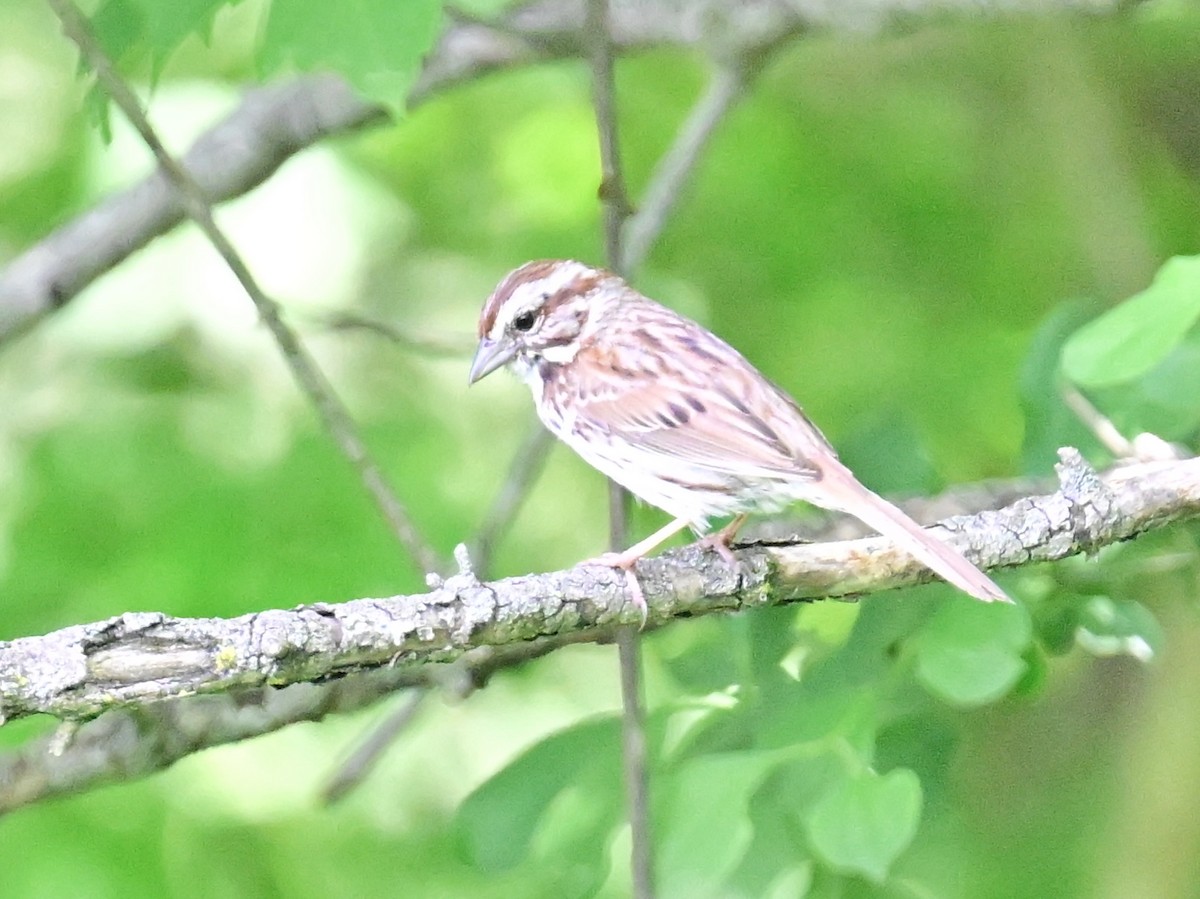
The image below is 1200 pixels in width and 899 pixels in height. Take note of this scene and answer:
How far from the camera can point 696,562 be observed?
3105 mm

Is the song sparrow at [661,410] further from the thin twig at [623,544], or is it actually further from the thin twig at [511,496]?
the thin twig at [511,496]

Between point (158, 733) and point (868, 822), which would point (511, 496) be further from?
point (868, 822)

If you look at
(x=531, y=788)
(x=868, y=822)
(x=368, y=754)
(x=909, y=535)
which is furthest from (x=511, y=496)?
(x=868, y=822)

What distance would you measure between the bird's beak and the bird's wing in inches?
7.4

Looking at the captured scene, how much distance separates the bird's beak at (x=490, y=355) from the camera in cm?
412

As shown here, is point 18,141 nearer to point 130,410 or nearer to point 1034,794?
point 130,410

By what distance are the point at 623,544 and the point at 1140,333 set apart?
1326mm

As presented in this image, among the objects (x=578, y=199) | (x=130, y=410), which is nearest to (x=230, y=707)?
(x=130, y=410)

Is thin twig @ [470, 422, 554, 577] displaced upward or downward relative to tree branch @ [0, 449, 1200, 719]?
upward

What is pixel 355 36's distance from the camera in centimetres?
267

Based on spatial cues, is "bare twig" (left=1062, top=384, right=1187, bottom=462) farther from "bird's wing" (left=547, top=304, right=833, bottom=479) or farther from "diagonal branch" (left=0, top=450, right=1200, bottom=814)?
"bird's wing" (left=547, top=304, right=833, bottom=479)

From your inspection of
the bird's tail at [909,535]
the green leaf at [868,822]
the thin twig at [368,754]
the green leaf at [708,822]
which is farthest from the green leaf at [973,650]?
the thin twig at [368,754]

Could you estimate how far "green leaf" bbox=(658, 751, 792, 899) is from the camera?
2607mm

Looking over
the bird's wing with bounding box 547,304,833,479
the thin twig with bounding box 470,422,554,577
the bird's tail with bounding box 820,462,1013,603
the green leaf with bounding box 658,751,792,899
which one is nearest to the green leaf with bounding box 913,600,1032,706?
the bird's tail with bounding box 820,462,1013,603
